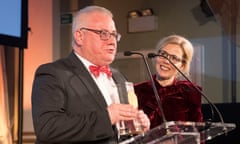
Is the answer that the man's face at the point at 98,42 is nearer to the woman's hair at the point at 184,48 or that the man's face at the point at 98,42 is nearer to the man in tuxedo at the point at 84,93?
the man in tuxedo at the point at 84,93

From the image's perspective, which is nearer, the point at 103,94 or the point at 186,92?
the point at 103,94

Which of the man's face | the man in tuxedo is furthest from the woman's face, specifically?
the man's face

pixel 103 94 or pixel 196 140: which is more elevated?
pixel 103 94

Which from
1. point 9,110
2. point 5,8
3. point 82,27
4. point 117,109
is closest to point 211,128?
point 117,109

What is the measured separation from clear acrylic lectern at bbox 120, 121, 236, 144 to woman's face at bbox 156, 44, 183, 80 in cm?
80

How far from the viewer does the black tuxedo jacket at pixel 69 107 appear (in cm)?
151

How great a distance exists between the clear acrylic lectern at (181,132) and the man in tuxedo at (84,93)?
9 cm

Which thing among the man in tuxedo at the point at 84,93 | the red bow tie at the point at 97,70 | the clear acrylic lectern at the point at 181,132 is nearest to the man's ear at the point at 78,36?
the man in tuxedo at the point at 84,93

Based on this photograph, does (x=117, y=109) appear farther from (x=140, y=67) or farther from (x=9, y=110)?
(x=140, y=67)

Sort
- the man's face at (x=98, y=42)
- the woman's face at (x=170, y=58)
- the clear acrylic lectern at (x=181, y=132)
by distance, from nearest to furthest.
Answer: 1. the clear acrylic lectern at (x=181, y=132)
2. the man's face at (x=98, y=42)
3. the woman's face at (x=170, y=58)

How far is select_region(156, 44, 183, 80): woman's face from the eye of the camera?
2.36 metres

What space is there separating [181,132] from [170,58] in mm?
900

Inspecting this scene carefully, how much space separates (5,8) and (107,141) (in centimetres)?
146

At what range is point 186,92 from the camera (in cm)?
246
